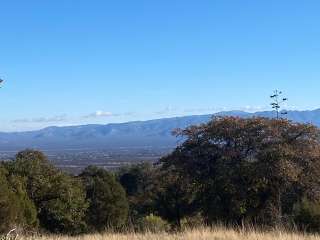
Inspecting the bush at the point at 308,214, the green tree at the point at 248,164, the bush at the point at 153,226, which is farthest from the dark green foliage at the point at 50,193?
the bush at the point at 308,214

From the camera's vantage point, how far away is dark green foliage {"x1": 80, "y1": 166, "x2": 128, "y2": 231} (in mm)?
44906

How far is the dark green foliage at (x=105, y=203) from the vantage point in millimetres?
44906

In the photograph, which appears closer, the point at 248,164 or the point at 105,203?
the point at 248,164

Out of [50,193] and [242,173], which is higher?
[242,173]

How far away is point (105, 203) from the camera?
45.3 metres

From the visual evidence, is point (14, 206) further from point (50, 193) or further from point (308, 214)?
point (308, 214)

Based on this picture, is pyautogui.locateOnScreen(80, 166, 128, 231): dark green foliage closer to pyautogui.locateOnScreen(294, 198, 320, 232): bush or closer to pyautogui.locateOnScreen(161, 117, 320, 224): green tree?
pyautogui.locateOnScreen(161, 117, 320, 224): green tree

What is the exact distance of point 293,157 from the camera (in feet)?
85.4

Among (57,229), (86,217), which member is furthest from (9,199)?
(86,217)

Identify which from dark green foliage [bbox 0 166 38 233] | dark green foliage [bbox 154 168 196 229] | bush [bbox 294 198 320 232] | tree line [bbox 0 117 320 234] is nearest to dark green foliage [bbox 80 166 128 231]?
dark green foliage [bbox 154 168 196 229]

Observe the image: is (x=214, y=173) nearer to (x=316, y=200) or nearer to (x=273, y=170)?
(x=273, y=170)

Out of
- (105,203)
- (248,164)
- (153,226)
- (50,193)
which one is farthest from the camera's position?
(105,203)

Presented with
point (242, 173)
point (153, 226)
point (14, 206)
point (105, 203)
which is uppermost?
point (242, 173)

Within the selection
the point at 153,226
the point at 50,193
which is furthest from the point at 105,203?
the point at 153,226
